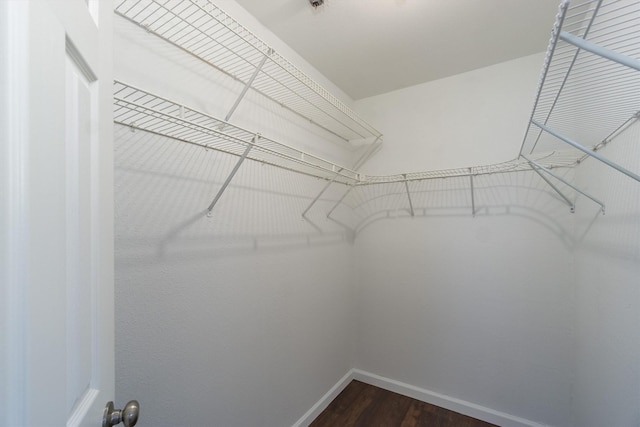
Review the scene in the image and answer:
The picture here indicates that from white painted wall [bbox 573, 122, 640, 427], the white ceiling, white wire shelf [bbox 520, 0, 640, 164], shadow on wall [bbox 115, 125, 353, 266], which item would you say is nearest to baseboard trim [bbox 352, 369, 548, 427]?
white painted wall [bbox 573, 122, 640, 427]

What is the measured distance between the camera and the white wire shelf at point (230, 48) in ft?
3.20

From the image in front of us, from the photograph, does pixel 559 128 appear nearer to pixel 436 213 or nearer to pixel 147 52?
pixel 436 213

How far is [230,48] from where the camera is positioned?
1.31m

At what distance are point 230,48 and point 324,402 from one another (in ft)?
7.60

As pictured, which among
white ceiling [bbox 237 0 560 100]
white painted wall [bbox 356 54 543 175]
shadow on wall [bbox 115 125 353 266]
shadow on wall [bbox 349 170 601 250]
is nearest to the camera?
shadow on wall [bbox 115 125 353 266]

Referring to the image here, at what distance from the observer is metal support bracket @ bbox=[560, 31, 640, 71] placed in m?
0.52

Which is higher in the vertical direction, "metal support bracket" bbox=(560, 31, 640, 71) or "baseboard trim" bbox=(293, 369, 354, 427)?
"metal support bracket" bbox=(560, 31, 640, 71)

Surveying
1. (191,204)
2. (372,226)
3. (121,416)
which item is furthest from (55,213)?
(372,226)

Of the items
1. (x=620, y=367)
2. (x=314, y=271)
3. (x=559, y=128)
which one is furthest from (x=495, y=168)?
(x=314, y=271)

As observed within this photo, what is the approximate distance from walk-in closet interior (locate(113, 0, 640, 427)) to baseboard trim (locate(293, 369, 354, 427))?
0.02 m

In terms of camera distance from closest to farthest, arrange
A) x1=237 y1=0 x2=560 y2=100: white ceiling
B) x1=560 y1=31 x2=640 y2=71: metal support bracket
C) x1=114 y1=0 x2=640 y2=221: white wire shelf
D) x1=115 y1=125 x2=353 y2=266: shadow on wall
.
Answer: x1=560 y1=31 x2=640 y2=71: metal support bracket
x1=114 y1=0 x2=640 y2=221: white wire shelf
x1=115 y1=125 x2=353 y2=266: shadow on wall
x1=237 y1=0 x2=560 y2=100: white ceiling

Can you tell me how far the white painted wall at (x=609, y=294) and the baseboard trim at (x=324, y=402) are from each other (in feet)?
4.79

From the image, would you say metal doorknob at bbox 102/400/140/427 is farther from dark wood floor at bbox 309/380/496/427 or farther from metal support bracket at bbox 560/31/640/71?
dark wood floor at bbox 309/380/496/427

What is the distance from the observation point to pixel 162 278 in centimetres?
103
